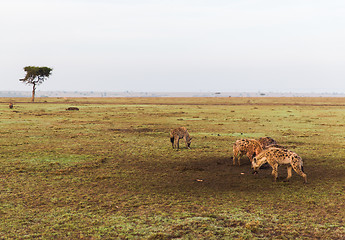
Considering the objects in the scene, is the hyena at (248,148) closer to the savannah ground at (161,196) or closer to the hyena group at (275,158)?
the hyena group at (275,158)

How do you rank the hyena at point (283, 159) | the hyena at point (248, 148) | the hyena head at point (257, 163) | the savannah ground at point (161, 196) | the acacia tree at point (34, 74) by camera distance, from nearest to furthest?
the savannah ground at point (161, 196) → the hyena at point (283, 159) → the hyena head at point (257, 163) → the hyena at point (248, 148) → the acacia tree at point (34, 74)

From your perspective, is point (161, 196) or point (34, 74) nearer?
point (161, 196)

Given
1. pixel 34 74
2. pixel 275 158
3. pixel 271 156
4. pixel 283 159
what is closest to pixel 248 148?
pixel 271 156

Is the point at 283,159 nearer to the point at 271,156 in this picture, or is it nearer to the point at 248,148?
the point at 271,156

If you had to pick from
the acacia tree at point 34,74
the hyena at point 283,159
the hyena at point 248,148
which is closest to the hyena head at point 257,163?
the hyena at point 283,159

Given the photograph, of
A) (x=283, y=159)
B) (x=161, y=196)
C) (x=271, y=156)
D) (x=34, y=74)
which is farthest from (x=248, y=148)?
(x=34, y=74)

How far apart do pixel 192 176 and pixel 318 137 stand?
14803 millimetres

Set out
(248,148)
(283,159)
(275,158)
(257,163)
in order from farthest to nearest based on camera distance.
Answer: (248,148) → (257,163) → (275,158) → (283,159)

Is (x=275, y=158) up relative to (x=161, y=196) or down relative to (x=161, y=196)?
up

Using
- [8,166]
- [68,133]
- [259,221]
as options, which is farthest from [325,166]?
[68,133]

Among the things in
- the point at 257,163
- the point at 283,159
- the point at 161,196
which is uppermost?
the point at 283,159

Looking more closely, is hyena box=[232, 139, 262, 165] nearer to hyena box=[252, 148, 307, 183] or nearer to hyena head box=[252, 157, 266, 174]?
hyena head box=[252, 157, 266, 174]

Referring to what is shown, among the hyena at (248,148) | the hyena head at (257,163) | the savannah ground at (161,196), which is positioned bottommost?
the savannah ground at (161,196)

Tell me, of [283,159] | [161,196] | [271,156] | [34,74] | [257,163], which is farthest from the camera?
[34,74]
